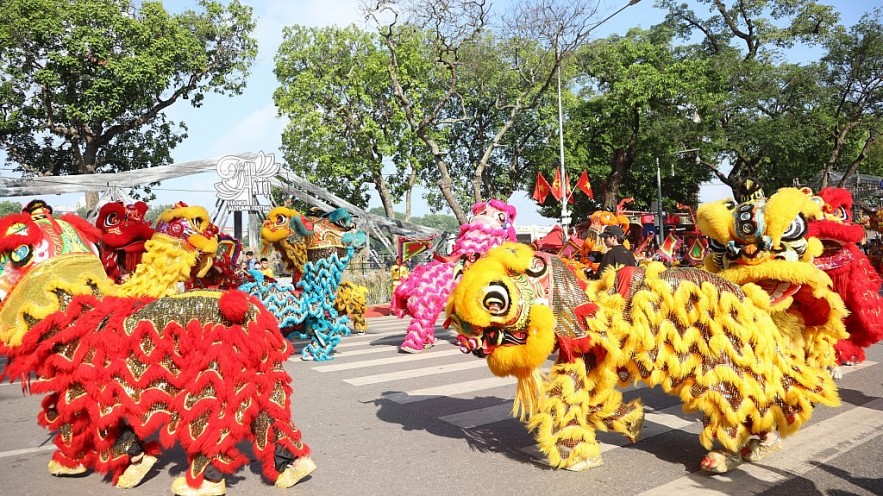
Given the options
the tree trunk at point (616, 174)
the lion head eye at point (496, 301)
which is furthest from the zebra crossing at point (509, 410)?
the tree trunk at point (616, 174)

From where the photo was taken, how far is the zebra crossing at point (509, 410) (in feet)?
13.5

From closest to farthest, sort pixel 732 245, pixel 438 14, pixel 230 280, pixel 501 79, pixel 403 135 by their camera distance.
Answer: pixel 732 245 → pixel 230 280 → pixel 438 14 → pixel 501 79 → pixel 403 135

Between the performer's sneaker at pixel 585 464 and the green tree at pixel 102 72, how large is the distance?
862 inches

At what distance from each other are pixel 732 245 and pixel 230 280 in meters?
5.55

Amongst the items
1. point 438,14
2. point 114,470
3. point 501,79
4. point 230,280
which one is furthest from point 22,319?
point 501,79

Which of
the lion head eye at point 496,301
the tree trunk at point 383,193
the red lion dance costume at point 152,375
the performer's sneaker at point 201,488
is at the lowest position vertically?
the performer's sneaker at point 201,488

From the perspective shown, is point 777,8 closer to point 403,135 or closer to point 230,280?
point 403,135

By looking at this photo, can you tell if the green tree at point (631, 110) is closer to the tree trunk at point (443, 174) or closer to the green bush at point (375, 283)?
the tree trunk at point (443, 174)

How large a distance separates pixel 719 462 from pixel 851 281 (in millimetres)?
2652

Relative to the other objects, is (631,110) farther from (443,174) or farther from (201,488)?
(201,488)

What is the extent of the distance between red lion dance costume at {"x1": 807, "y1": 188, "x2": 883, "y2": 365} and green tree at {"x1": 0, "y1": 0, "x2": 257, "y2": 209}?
71.8 ft

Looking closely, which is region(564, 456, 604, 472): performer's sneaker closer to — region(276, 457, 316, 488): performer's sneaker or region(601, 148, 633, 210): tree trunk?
region(276, 457, 316, 488): performer's sneaker

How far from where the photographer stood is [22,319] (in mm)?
3932

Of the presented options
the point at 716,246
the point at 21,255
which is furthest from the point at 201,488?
the point at 716,246
